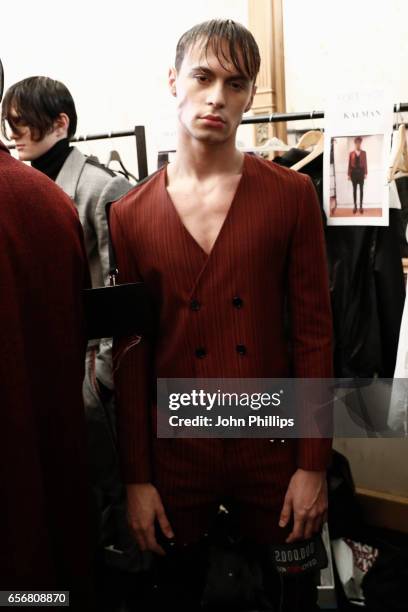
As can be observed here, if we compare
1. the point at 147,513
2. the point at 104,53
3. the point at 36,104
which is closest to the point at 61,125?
the point at 36,104

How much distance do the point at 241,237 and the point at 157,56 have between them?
2.18 m

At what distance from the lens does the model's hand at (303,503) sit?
1056mm

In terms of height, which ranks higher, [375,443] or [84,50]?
[84,50]

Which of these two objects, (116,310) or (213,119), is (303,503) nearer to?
(116,310)

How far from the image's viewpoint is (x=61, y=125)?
62.7 inches

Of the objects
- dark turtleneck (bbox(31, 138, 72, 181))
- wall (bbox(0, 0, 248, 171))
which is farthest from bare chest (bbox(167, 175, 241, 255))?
wall (bbox(0, 0, 248, 171))

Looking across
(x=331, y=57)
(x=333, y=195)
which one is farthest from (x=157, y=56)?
(x=333, y=195)

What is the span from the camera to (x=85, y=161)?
1.58 metres

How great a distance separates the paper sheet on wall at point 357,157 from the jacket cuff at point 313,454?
597mm

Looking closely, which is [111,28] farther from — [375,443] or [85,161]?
[375,443]

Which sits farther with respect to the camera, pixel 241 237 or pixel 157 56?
pixel 157 56

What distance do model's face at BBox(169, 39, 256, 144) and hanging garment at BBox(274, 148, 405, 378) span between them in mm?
554

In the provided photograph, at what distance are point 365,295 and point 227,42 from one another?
75 centimetres

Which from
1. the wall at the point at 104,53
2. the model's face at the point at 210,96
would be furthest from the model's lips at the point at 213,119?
the wall at the point at 104,53
